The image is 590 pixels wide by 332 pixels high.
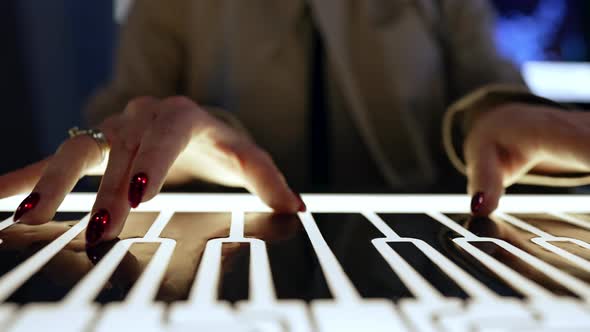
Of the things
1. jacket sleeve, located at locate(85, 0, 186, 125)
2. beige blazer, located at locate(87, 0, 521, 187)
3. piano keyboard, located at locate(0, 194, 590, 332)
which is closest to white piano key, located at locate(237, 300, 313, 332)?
piano keyboard, located at locate(0, 194, 590, 332)

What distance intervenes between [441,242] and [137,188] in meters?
0.23

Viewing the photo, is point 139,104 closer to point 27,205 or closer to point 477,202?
point 27,205

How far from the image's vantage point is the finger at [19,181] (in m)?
0.46

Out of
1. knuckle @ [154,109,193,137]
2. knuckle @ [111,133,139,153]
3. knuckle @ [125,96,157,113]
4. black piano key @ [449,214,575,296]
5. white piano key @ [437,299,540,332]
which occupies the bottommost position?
black piano key @ [449,214,575,296]

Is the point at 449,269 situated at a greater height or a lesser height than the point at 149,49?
lesser

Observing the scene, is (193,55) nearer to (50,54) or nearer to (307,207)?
(307,207)

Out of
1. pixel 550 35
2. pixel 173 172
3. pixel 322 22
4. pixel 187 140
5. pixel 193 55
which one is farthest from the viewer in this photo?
pixel 550 35

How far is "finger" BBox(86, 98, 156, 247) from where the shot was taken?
35cm

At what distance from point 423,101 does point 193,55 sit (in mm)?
484

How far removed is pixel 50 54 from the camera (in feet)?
5.36

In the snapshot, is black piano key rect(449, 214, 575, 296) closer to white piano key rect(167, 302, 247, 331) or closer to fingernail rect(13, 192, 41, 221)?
white piano key rect(167, 302, 247, 331)

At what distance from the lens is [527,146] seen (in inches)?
21.7

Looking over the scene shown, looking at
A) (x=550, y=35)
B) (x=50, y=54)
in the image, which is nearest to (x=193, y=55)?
(x=50, y=54)

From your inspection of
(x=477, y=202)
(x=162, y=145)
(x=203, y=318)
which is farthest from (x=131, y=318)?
(x=477, y=202)
